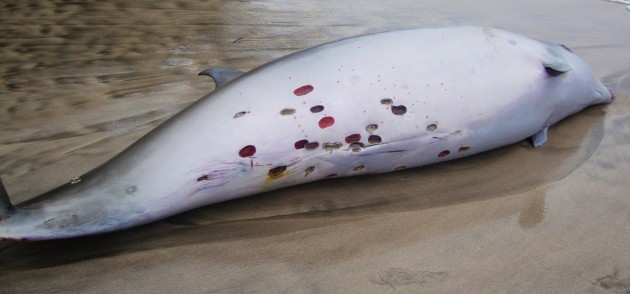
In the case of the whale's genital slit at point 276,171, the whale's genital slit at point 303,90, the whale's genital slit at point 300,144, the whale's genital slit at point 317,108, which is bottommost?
the whale's genital slit at point 276,171

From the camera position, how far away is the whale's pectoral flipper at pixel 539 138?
234 centimetres

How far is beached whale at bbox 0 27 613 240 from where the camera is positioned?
5.18ft

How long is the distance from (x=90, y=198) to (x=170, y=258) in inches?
12.7

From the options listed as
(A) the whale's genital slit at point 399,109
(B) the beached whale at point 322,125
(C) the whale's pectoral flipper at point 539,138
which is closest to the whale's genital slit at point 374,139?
(B) the beached whale at point 322,125

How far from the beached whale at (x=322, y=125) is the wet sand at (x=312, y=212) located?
0.11 meters

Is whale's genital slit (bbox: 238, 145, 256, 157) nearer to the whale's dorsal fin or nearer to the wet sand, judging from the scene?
the wet sand

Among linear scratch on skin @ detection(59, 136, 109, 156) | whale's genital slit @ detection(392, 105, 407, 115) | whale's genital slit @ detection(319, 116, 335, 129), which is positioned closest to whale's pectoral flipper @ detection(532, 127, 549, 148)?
whale's genital slit @ detection(392, 105, 407, 115)

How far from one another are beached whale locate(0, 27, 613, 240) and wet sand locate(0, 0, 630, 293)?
110 mm

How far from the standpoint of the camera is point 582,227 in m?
1.88

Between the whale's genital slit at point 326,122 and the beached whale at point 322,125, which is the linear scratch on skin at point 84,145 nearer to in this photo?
the beached whale at point 322,125

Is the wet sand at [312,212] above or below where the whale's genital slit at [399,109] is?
below

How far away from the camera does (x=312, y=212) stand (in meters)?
1.90

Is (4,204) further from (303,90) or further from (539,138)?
(539,138)

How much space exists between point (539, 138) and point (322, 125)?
45.6 inches
